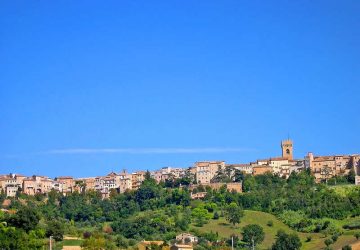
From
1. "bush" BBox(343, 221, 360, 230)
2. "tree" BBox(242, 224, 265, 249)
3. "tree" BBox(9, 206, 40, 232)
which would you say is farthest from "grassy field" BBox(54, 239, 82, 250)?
"bush" BBox(343, 221, 360, 230)

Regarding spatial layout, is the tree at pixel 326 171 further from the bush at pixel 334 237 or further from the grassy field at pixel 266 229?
the bush at pixel 334 237

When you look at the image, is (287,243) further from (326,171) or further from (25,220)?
(326,171)

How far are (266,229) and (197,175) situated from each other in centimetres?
2907

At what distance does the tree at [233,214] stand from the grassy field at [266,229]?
1.59 ft

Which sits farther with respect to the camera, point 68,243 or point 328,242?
point 328,242

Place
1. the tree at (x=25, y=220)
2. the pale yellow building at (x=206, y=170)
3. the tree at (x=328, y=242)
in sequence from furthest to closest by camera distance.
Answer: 1. the pale yellow building at (x=206, y=170)
2. the tree at (x=328, y=242)
3. the tree at (x=25, y=220)

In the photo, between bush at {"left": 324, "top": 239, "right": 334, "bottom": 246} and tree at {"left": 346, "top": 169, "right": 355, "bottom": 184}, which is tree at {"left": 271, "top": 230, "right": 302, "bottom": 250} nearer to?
bush at {"left": 324, "top": 239, "right": 334, "bottom": 246}

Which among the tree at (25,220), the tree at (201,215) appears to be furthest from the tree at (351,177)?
the tree at (25,220)

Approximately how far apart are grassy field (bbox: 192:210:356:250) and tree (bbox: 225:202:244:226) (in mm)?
486

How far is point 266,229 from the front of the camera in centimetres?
6812

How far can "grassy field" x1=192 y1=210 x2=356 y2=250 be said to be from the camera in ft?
195

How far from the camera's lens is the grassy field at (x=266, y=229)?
59.4m

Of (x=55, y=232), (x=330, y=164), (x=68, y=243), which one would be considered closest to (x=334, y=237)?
(x=68, y=243)

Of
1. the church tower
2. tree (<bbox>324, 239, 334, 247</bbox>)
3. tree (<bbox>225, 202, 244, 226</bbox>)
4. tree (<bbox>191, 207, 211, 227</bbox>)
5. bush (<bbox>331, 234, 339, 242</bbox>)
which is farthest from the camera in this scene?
the church tower
